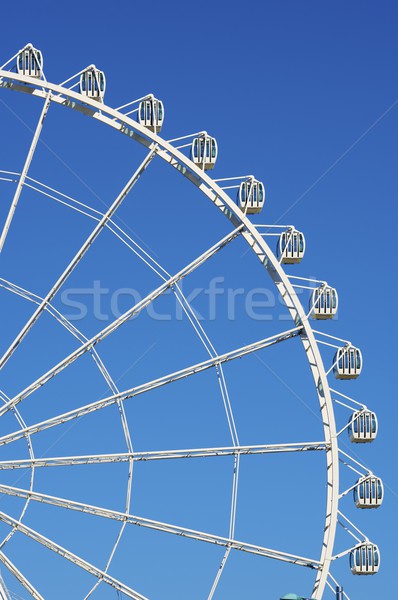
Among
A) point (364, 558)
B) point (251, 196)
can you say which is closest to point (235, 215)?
point (251, 196)

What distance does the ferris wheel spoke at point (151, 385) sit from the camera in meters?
46.8

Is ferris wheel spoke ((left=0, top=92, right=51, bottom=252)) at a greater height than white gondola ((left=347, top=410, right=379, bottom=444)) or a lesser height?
greater

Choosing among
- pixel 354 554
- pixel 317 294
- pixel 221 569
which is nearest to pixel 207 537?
pixel 221 569

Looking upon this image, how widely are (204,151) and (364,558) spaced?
12460 mm

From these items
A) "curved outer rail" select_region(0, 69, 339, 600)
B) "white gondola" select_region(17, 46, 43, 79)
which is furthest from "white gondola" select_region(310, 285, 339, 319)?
"white gondola" select_region(17, 46, 43, 79)

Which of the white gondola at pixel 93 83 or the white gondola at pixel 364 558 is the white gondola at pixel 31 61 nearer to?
the white gondola at pixel 93 83

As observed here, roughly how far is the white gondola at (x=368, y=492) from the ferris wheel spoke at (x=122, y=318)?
7.70 metres

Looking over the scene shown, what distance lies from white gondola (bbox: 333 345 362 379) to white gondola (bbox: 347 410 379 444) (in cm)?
130

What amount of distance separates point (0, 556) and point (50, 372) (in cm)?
521

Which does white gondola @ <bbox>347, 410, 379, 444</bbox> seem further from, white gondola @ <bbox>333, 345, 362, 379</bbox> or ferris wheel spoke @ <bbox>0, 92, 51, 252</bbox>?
ferris wheel spoke @ <bbox>0, 92, 51, 252</bbox>

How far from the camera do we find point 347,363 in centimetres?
5031

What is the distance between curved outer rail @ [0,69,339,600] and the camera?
1889 inches

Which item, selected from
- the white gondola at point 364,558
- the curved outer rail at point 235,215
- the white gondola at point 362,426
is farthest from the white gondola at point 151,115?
the white gondola at point 364,558

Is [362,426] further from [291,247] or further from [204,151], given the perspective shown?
[204,151]
